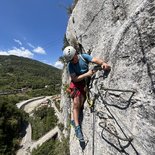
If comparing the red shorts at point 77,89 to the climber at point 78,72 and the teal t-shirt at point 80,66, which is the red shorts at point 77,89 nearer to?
the climber at point 78,72

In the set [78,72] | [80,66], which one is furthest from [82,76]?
[80,66]

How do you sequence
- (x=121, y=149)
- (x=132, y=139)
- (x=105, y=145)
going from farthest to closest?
(x=105, y=145)
(x=121, y=149)
(x=132, y=139)

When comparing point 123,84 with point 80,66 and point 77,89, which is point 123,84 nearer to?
point 80,66

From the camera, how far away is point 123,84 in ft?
14.5

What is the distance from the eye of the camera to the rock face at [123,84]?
3760 millimetres

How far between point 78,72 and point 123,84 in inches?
72.5

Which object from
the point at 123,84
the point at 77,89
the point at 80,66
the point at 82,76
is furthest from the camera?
the point at 77,89

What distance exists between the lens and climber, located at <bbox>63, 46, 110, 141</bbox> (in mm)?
5332

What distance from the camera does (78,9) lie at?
8078mm

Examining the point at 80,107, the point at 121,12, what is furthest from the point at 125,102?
the point at 121,12

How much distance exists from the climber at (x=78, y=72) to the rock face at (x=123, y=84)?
0.85ft

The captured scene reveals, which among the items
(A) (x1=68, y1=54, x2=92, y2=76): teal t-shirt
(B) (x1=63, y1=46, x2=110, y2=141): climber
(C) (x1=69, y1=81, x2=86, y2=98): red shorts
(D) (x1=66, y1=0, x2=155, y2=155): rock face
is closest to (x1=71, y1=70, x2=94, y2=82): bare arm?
(B) (x1=63, y1=46, x2=110, y2=141): climber

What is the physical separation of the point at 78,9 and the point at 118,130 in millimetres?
6080

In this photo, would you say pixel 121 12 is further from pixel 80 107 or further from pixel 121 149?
pixel 121 149
